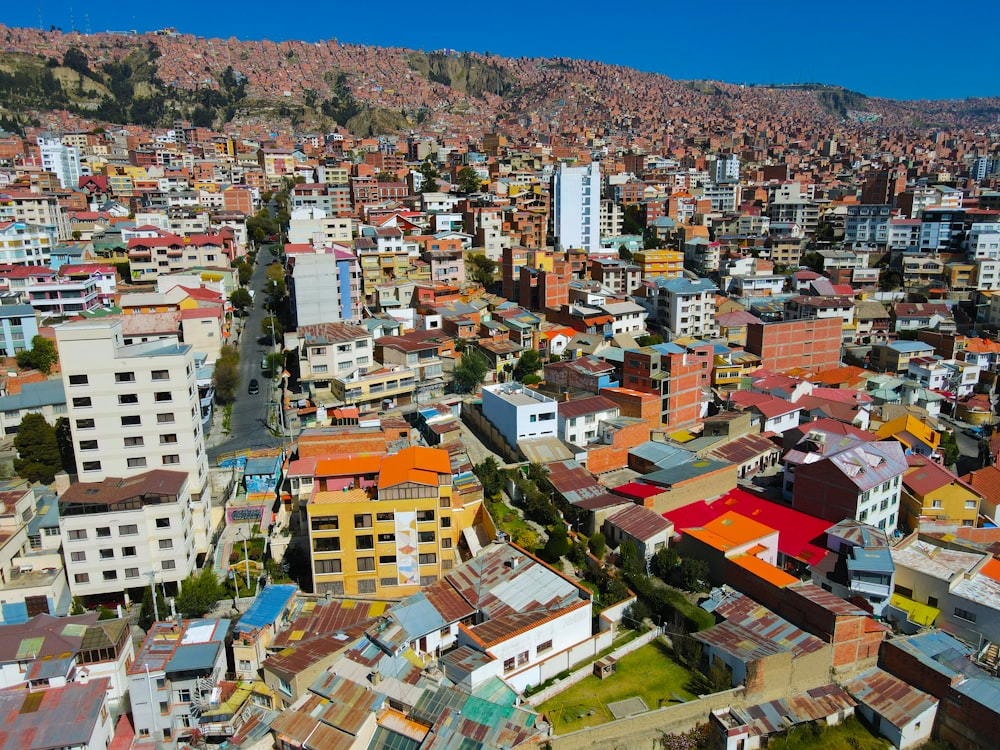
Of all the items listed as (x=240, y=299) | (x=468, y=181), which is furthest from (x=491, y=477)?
(x=468, y=181)

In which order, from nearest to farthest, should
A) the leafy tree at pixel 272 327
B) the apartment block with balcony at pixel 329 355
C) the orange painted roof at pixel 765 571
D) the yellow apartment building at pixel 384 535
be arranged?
the yellow apartment building at pixel 384 535 < the orange painted roof at pixel 765 571 < the apartment block with balcony at pixel 329 355 < the leafy tree at pixel 272 327

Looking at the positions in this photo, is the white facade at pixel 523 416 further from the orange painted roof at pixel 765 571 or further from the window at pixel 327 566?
the window at pixel 327 566

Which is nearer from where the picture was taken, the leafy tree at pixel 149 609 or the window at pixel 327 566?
the leafy tree at pixel 149 609

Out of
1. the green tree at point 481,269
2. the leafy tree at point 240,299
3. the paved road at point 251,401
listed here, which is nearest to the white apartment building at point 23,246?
the leafy tree at point 240,299

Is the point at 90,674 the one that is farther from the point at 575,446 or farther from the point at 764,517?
the point at 764,517

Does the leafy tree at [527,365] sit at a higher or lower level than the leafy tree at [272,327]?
lower

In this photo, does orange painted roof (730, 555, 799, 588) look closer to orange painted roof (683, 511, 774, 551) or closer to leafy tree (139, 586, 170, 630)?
orange painted roof (683, 511, 774, 551)

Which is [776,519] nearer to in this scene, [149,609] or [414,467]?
[414,467]
